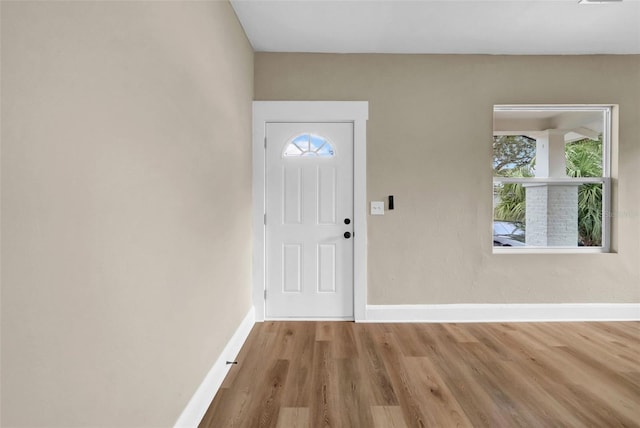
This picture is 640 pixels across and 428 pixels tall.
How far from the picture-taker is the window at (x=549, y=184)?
10.8ft

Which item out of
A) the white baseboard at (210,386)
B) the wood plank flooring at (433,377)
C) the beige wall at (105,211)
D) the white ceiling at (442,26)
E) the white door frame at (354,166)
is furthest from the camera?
the white door frame at (354,166)

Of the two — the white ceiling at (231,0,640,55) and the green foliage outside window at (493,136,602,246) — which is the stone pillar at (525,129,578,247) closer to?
the green foliage outside window at (493,136,602,246)

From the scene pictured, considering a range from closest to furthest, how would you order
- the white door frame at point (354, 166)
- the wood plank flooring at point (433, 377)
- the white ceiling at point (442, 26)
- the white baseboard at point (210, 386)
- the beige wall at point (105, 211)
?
the beige wall at point (105, 211) → the white baseboard at point (210, 386) → the wood plank flooring at point (433, 377) → the white ceiling at point (442, 26) → the white door frame at point (354, 166)

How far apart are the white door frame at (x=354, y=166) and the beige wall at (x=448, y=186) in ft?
0.28

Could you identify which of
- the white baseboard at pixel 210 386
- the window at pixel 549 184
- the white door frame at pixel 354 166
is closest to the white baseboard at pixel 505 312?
the white door frame at pixel 354 166

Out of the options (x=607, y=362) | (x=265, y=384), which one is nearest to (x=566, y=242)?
(x=607, y=362)

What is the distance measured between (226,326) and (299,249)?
114 centimetres

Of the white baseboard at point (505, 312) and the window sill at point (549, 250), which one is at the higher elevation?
the window sill at point (549, 250)

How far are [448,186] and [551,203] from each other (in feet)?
3.51

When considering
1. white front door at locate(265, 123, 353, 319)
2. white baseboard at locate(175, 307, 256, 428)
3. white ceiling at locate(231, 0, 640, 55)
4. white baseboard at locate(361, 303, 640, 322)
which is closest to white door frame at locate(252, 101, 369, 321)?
white front door at locate(265, 123, 353, 319)

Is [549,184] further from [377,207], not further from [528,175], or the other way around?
[377,207]

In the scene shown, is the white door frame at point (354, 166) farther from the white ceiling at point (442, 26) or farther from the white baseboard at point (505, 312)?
the white ceiling at point (442, 26)

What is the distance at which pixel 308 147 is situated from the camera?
3.27 metres

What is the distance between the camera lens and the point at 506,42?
3.01 metres
